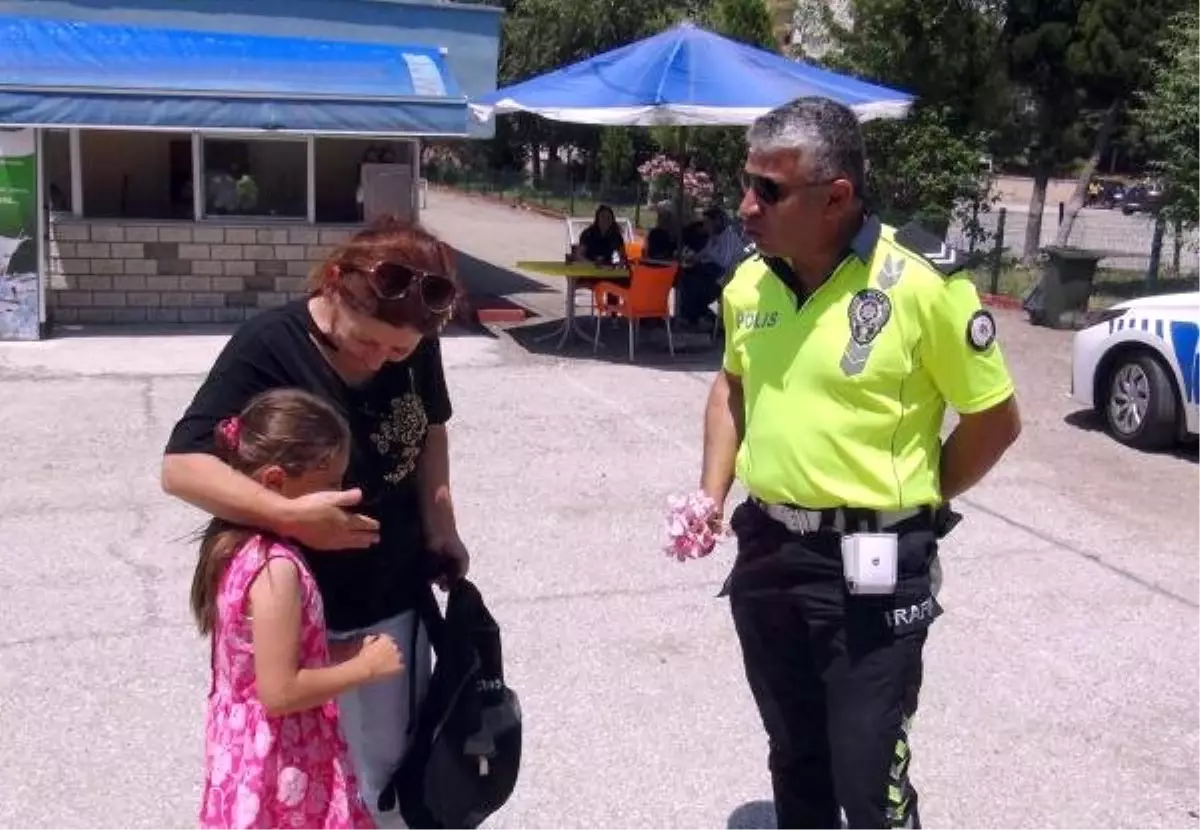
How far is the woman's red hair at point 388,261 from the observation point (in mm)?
2650

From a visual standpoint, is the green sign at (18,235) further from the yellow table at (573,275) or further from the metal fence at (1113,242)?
the metal fence at (1113,242)

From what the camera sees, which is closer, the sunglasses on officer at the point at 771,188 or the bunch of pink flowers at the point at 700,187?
the sunglasses on officer at the point at 771,188

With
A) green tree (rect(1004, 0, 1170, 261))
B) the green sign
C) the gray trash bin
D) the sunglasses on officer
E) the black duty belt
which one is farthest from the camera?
green tree (rect(1004, 0, 1170, 261))

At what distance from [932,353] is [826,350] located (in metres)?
0.21

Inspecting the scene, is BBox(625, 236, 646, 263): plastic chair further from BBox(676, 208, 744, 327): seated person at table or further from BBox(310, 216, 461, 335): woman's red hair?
BBox(310, 216, 461, 335): woman's red hair

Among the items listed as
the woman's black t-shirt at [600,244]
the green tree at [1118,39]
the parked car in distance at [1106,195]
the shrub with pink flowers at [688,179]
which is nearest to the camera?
the woman's black t-shirt at [600,244]

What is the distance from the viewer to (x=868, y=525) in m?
3.08

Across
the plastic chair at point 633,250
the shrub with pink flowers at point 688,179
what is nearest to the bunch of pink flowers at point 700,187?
the shrub with pink flowers at point 688,179

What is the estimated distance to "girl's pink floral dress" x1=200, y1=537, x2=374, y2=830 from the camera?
2.53 m

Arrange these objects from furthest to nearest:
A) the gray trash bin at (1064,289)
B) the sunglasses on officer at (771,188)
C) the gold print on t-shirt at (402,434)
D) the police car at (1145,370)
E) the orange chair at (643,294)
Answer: the gray trash bin at (1064,289) → the orange chair at (643,294) → the police car at (1145,370) → the sunglasses on officer at (771,188) → the gold print on t-shirt at (402,434)

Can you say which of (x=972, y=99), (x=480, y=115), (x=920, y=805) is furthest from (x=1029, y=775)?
(x=972, y=99)

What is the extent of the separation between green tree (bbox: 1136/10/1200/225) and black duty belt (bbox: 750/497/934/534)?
514 inches

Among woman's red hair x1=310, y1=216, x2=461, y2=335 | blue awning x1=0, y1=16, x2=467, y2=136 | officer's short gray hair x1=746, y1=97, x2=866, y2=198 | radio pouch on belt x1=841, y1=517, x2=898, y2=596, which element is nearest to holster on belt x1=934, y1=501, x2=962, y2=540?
radio pouch on belt x1=841, y1=517, x2=898, y2=596

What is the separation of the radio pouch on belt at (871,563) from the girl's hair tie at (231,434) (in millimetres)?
1252
